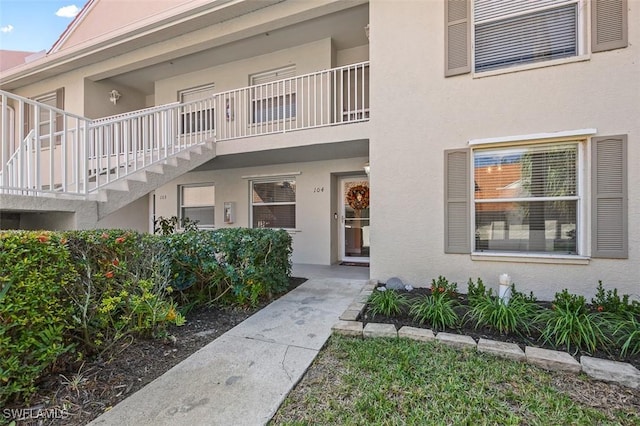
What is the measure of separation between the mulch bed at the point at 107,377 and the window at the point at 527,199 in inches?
168

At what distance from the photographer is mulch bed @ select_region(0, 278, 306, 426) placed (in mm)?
2037

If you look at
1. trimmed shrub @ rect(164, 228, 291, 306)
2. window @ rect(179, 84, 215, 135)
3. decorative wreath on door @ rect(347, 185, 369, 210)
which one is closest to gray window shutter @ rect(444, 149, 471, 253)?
decorative wreath on door @ rect(347, 185, 369, 210)

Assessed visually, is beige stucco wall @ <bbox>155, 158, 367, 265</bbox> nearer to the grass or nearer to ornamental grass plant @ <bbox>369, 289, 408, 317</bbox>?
ornamental grass plant @ <bbox>369, 289, 408, 317</bbox>

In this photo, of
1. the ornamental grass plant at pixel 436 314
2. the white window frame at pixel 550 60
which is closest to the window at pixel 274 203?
the ornamental grass plant at pixel 436 314

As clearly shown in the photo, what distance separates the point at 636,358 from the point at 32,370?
198 inches

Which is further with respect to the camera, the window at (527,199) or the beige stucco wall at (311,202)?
the beige stucco wall at (311,202)

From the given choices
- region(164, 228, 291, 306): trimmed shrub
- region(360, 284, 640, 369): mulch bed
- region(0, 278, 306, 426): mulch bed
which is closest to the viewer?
region(0, 278, 306, 426): mulch bed

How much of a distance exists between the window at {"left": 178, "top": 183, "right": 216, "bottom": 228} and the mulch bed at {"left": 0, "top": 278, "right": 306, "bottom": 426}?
5501 mm

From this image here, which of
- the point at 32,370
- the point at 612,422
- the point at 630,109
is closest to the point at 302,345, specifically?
the point at 32,370

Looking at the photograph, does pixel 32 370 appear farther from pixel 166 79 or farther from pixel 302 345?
pixel 166 79

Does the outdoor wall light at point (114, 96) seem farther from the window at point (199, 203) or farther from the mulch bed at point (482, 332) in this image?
the mulch bed at point (482, 332)

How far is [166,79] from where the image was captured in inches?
347

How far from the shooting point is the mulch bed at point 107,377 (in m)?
Result: 2.04

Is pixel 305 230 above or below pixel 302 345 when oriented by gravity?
above
